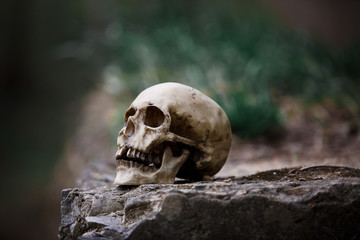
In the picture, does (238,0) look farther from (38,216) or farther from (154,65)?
(38,216)

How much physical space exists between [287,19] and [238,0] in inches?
55.7

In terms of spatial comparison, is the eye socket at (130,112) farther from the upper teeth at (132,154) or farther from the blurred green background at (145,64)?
the blurred green background at (145,64)

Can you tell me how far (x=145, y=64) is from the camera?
5.68 m

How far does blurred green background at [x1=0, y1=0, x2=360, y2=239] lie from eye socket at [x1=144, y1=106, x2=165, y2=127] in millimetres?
2525

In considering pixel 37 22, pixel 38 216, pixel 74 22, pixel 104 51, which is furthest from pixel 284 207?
pixel 37 22

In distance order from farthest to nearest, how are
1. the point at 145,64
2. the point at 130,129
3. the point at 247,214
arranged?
the point at 145,64 → the point at 130,129 → the point at 247,214

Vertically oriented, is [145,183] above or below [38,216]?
below

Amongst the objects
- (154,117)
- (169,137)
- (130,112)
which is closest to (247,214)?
(169,137)

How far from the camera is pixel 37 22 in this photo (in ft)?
30.9

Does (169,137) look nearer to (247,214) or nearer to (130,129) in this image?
(130,129)

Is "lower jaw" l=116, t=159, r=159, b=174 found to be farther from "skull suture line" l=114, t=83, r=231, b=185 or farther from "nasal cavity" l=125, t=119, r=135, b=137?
"nasal cavity" l=125, t=119, r=135, b=137

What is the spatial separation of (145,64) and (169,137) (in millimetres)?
4055

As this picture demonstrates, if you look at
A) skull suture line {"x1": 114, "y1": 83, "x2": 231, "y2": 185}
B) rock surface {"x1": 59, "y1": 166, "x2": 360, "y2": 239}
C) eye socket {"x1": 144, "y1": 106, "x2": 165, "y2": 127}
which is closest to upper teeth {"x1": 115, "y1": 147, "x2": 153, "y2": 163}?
skull suture line {"x1": 114, "y1": 83, "x2": 231, "y2": 185}

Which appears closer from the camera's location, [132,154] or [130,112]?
[132,154]
